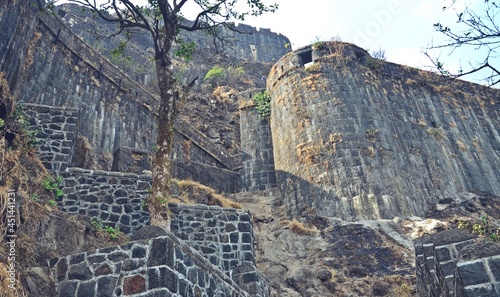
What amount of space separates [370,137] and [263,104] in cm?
631

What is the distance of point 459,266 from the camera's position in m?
5.32

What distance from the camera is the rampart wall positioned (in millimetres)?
5105

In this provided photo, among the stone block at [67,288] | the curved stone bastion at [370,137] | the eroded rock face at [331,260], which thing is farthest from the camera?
the curved stone bastion at [370,137]

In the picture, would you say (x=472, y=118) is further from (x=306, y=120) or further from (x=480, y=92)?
(x=306, y=120)

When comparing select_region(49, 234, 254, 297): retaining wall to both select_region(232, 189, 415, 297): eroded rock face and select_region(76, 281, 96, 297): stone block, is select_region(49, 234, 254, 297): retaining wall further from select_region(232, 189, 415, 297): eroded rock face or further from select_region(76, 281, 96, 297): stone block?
select_region(232, 189, 415, 297): eroded rock face

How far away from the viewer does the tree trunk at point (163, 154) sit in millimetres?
10375

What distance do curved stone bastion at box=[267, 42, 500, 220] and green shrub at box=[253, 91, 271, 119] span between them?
3.73 feet

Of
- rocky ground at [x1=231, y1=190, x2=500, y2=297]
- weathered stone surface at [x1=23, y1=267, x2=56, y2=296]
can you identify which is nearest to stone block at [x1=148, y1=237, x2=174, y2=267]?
weathered stone surface at [x1=23, y1=267, x2=56, y2=296]

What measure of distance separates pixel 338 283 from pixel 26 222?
26.6ft

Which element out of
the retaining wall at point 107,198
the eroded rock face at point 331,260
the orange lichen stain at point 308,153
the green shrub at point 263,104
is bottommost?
the eroded rock face at point 331,260

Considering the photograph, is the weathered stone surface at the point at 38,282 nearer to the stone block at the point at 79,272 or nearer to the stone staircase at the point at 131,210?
the stone block at the point at 79,272

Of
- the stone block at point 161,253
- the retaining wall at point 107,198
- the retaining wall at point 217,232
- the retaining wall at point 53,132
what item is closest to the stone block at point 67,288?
the stone block at point 161,253

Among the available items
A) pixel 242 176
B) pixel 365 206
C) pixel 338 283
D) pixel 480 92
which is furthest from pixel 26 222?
pixel 480 92

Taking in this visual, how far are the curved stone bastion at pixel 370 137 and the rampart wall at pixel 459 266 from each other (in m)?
7.61
